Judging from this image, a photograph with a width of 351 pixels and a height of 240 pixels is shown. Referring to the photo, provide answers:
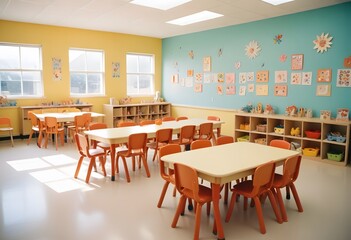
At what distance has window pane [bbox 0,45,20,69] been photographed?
23.7 ft

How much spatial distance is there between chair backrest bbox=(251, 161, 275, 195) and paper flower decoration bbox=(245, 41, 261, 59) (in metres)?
4.73

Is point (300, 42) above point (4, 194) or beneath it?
above

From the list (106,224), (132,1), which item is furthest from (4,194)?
(132,1)

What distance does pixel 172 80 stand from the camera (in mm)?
9633

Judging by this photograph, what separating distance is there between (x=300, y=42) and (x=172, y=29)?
3.50 metres

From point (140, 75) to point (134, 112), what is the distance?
1455 mm

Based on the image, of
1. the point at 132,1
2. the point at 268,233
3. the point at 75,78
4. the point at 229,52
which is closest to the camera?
the point at 268,233

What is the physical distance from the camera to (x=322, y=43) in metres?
5.91

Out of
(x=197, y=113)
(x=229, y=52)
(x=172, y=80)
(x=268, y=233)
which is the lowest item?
(x=268, y=233)

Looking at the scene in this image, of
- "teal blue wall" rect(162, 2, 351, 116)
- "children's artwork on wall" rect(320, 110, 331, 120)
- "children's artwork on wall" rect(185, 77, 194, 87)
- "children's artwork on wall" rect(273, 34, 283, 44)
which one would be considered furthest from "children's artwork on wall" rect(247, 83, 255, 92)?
"children's artwork on wall" rect(185, 77, 194, 87)

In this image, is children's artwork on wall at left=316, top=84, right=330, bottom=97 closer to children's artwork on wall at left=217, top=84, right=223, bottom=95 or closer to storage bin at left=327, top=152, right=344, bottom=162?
storage bin at left=327, top=152, right=344, bottom=162

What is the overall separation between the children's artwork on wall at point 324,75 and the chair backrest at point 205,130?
2464 mm

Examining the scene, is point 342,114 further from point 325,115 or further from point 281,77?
point 281,77

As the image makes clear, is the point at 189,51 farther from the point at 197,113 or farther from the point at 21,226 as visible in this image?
the point at 21,226
